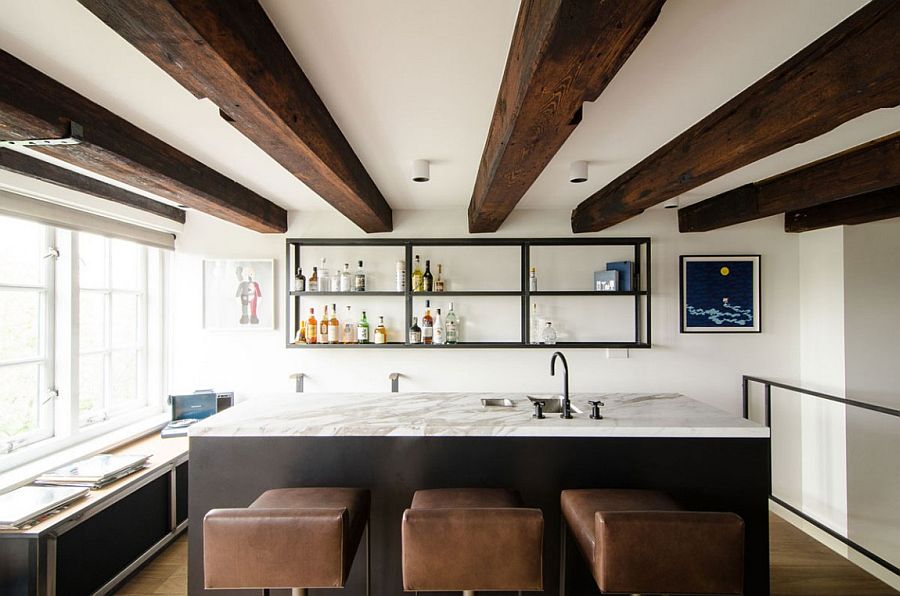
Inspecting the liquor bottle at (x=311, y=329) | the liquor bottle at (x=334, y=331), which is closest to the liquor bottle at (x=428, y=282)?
the liquor bottle at (x=334, y=331)

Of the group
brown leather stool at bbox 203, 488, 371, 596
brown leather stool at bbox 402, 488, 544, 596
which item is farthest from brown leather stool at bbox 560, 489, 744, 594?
brown leather stool at bbox 203, 488, 371, 596

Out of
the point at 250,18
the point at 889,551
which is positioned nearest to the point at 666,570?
the point at 250,18

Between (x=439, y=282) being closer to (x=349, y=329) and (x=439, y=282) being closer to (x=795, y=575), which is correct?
(x=349, y=329)

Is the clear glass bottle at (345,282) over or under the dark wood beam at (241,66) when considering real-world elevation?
under

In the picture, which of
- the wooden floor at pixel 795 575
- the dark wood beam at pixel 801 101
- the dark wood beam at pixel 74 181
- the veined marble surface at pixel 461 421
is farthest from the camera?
the wooden floor at pixel 795 575

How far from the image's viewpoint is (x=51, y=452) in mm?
2633

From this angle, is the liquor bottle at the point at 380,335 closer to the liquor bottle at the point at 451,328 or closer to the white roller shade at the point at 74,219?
the liquor bottle at the point at 451,328

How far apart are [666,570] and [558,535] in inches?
26.2

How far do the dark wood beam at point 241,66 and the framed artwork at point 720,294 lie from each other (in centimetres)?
308

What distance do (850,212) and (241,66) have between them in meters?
3.84

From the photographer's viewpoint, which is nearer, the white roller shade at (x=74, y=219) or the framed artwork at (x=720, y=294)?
the white roller shade at (x=74, y=219)

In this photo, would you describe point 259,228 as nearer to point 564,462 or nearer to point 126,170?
point 126,170

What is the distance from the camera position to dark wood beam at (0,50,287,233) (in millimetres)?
1392

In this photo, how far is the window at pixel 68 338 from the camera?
8.12 feet
